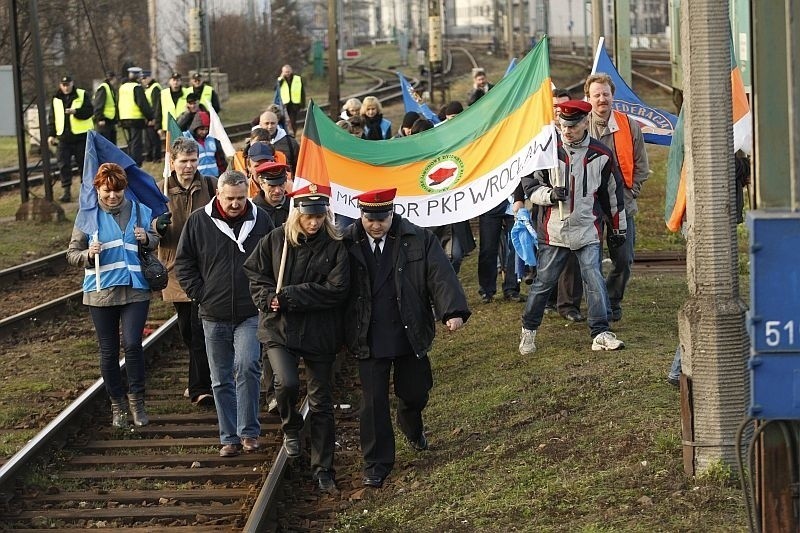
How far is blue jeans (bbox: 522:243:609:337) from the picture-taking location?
1117cm

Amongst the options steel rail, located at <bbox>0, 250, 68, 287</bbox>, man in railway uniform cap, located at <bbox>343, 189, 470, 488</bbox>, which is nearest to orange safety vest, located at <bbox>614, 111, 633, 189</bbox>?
man in railway uniform cap, located at <bbox>343, 189, 470, 488</bbox>

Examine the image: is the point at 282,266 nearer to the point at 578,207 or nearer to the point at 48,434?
the point at 48,434

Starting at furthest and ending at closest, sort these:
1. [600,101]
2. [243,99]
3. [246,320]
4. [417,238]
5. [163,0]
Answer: [163,0] → [243,99] → [600,101] → [246,320] → [417,238]

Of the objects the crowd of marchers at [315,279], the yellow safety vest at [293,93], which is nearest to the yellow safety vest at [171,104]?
the yellow safety vest at [293,93]

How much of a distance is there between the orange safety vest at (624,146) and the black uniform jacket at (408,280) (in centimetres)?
346

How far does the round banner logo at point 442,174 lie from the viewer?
37.3ft

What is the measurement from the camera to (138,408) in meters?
10.9

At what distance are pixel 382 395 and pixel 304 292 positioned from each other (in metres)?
0.82

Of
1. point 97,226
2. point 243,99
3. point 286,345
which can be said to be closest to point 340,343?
point 286,345

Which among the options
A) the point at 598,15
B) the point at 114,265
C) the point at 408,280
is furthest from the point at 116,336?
the point at 598,15

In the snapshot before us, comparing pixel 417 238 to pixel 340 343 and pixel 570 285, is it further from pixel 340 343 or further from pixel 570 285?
pixel 570 285

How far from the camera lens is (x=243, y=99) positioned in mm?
52812

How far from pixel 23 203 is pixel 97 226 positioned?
1394cm

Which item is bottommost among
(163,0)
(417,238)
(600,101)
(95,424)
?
(95,424)
